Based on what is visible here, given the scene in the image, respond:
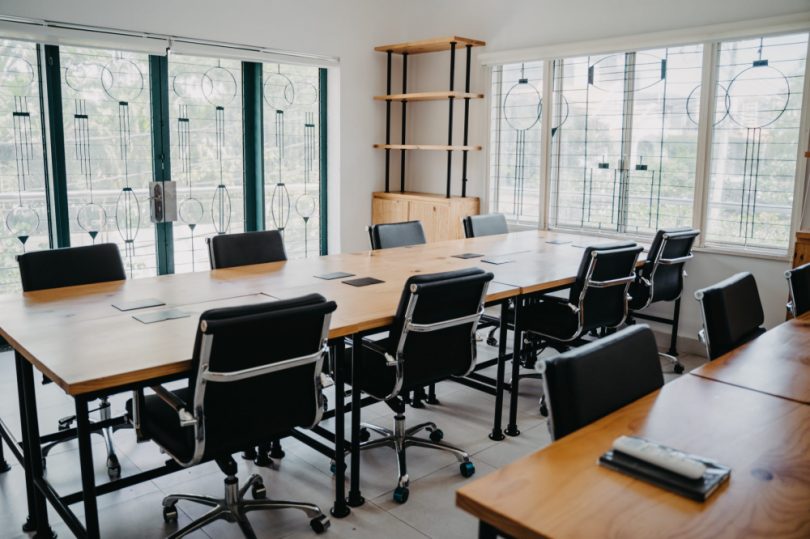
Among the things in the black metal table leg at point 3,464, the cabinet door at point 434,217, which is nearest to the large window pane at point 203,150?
the cabinet door at point 434,217

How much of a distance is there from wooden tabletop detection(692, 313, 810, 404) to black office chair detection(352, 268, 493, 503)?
1.01 metres

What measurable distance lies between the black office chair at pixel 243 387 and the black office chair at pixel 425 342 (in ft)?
1.44

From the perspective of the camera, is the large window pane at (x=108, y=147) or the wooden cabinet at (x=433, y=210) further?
the wooden cabinet at (x=433, y=210)

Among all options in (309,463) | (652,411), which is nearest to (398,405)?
(309,463)

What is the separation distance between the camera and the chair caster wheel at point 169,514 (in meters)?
2.63

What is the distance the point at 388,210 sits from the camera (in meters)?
6.59

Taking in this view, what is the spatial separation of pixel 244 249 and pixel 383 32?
3.51 metres

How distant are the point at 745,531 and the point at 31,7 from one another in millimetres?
4978

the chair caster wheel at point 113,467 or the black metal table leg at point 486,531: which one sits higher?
the black metal table leg at point 486,531

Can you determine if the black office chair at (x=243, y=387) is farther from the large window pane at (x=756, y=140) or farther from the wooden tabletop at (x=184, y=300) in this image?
the large window pane at (x=756, y=140)

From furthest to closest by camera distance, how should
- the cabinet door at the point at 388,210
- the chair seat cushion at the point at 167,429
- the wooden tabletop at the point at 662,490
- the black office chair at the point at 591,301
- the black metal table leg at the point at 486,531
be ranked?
the cabinet door at the point at 388,210 → the black office chair at the point at 591,301 → the chair seat cushion at the point at 167,429 → the black metal table leg at the point at 486,531 → the wooden tabletop at the point at 662,490

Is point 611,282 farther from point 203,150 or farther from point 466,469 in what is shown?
point 203,150

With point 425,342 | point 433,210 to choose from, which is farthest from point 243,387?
point 433,210

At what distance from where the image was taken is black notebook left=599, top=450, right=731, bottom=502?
1306mm
